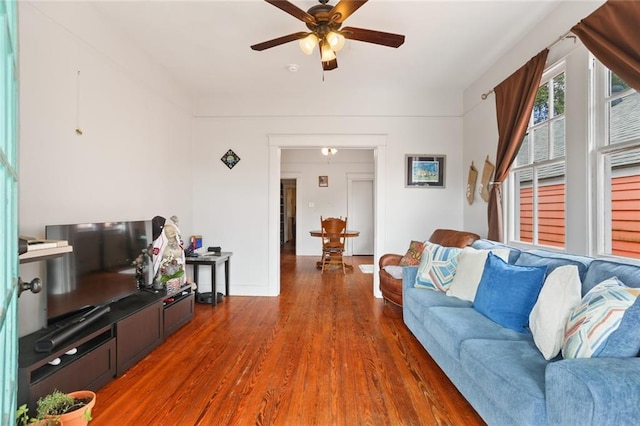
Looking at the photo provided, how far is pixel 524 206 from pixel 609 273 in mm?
1537

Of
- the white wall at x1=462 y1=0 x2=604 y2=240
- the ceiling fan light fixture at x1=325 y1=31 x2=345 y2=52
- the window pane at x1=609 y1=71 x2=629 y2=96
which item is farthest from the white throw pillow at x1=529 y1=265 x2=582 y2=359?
the ceiling fan light fixture at x1=325 y1=31 x2=345 y2=52

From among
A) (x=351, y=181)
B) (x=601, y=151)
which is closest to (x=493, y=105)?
(x=601, y=151)

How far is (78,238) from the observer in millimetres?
1963

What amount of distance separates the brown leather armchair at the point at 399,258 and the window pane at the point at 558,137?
1.05 m

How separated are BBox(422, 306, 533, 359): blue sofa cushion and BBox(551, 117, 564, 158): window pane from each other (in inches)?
59.1

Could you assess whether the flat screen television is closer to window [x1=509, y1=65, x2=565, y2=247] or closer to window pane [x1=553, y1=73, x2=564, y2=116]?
window [x1=509, y1=65, x2=565, y2=247]

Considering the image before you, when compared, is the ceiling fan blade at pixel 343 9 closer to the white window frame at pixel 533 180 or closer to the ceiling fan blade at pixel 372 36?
the ceiling fan blade at pixel 372 36

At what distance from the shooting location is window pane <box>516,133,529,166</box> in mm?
2795

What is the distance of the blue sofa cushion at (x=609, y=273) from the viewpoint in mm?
1364

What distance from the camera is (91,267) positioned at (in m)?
2.06

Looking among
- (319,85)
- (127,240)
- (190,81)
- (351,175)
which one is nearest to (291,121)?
(319,85)

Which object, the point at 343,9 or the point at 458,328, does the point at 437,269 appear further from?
the point at 343,9

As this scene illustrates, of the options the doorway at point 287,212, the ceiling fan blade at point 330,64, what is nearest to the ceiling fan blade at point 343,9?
the ceiling fan blade at point 330,64

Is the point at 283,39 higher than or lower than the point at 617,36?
higher
